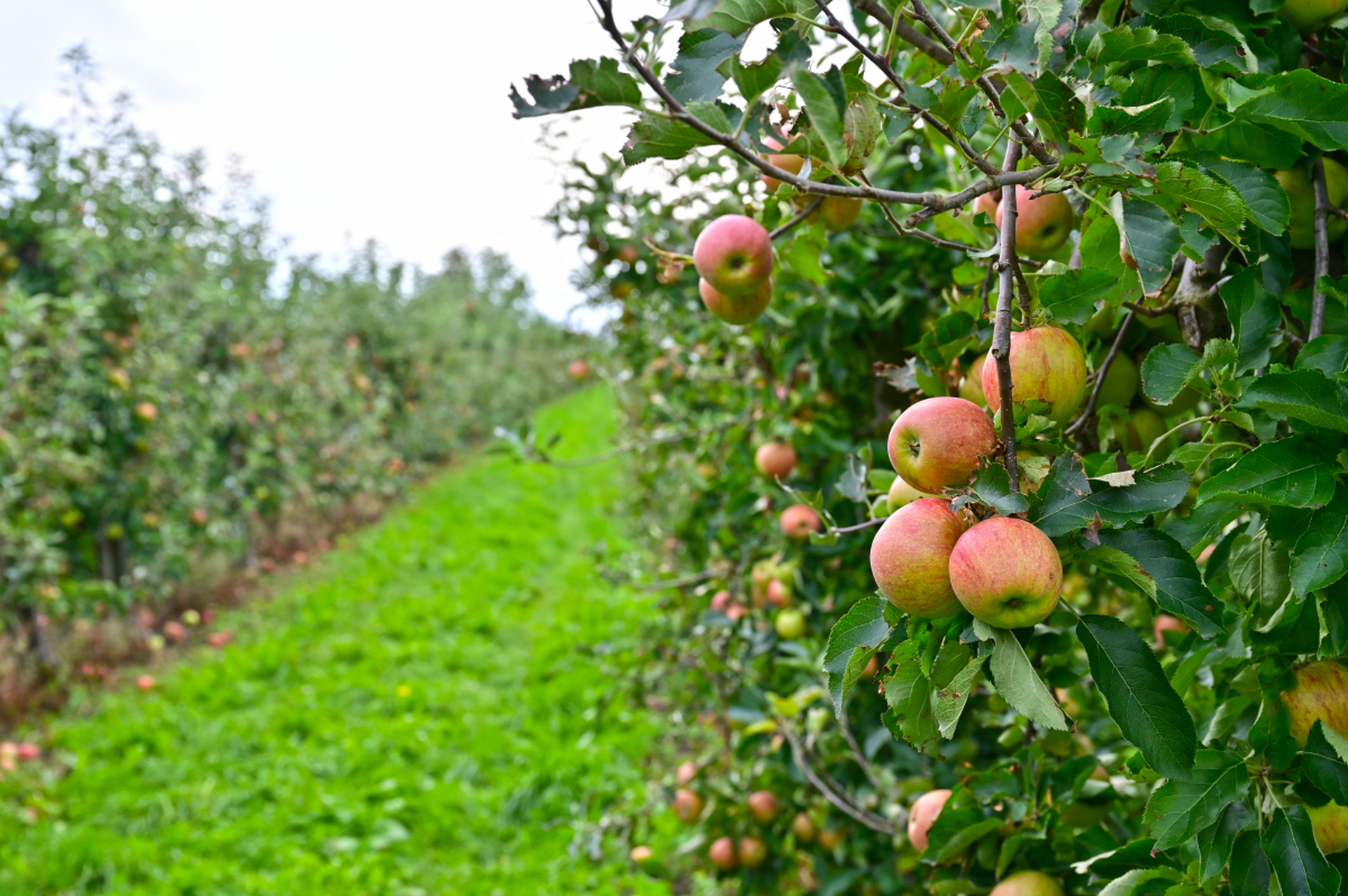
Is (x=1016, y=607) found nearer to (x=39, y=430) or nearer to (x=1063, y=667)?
(x=1063, y=667)

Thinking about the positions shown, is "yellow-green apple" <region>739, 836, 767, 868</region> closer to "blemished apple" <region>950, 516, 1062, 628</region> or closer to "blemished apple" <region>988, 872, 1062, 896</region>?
"blemished apple" <region>988, 872, 1062, 896</region>

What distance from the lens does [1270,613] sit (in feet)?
3.08

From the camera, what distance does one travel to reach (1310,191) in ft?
3.16

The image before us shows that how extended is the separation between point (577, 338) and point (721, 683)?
2.34 meters

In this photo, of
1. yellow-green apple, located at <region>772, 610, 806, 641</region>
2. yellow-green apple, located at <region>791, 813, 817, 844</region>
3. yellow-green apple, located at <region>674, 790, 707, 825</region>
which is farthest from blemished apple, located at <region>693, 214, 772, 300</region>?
yellow-green apple, located at <region>674, 790, 707, 825</region>

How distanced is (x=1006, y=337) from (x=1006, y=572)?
0.67ft

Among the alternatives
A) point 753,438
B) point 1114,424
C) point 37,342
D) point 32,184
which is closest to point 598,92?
point 1114,424

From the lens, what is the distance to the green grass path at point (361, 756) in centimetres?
342

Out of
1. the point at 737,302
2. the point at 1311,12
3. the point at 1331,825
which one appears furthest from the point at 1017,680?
the point at 1311,12

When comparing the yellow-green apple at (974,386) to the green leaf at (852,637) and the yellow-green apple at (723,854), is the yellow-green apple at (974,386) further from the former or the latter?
the yellow-green apple at (723,854)

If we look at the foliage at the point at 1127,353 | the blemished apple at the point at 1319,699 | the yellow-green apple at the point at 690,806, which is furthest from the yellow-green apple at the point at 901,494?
the yellow-green apple at the point at 690,806

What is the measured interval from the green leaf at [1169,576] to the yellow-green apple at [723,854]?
1721 mm

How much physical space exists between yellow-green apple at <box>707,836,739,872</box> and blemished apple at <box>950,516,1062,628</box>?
1702 millimetres

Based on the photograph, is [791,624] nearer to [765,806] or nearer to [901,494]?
[765,806]
